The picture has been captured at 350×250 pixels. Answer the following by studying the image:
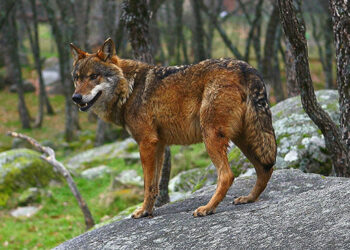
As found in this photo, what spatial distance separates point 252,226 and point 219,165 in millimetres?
1048

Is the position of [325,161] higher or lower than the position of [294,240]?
lower

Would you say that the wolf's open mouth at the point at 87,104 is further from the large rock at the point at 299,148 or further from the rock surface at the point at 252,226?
the large rock at the point at 299,148

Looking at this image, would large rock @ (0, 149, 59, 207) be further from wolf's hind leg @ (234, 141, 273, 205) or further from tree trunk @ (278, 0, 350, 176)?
tree trunk @ (278, 0, 350, 176)

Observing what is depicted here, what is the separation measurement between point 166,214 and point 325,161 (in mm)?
3989

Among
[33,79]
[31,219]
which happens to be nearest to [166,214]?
[31,219]

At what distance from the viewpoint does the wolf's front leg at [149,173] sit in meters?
5.91

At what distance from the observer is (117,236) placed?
17.8ft

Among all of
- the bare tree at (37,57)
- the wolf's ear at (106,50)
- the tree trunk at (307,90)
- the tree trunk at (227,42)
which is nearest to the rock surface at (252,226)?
the tree trunk at (307,90)

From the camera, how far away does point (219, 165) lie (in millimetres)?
5438

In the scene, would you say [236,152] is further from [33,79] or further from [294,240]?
[33,79]

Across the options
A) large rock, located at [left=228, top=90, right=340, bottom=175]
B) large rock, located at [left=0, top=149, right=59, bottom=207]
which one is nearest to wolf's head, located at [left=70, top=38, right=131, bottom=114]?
large rock, located at [left=228, top=90, right=340, bottom=175]

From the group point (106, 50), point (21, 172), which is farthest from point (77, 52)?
point (21, 172)

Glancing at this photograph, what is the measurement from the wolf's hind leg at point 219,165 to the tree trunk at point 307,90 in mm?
2350

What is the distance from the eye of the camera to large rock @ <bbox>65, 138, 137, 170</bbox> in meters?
18.6
